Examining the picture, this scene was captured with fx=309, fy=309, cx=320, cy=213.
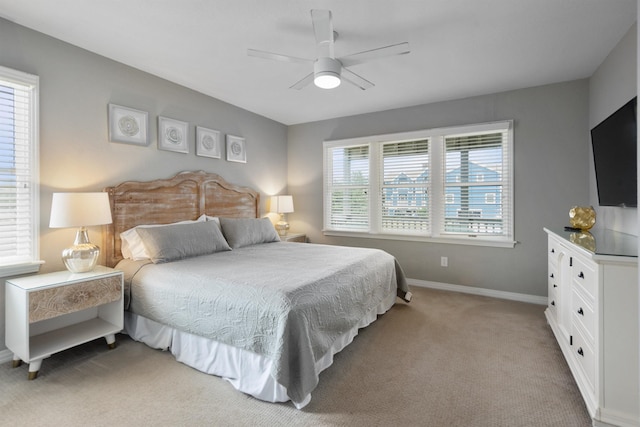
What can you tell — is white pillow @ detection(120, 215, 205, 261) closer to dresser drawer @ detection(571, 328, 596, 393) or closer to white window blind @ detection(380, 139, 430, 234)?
white window blind @ detection(380, 139, 430, 234)

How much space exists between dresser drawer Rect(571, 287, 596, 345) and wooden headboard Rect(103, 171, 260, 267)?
3.69 metres

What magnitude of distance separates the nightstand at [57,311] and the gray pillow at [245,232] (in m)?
1.28

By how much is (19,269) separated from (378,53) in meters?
3.14

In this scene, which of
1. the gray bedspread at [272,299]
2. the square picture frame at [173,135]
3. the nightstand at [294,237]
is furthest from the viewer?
the nightstand at [294,237]

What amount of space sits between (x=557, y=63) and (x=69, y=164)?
461 cm

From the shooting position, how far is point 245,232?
376cm

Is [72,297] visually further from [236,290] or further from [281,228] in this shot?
[281,228]

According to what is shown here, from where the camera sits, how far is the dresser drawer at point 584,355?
1.75m

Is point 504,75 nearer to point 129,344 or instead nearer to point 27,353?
point 129,344

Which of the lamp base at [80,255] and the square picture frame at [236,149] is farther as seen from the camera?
the square picture frame at [236,149]

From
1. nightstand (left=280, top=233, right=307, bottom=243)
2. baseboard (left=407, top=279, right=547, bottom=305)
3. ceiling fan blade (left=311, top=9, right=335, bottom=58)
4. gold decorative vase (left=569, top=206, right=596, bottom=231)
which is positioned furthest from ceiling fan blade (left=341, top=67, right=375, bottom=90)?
baseboard (left=407, top=279, right=547, bottom=305)

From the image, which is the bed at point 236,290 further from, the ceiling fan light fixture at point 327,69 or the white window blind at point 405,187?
the ceiling fan light fixture at point 327,69

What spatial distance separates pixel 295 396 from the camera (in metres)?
1.79

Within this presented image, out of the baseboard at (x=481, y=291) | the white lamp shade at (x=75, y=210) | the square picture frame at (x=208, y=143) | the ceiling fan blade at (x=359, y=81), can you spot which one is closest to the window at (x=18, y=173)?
the white lamp shade at (x=75, y=210)
